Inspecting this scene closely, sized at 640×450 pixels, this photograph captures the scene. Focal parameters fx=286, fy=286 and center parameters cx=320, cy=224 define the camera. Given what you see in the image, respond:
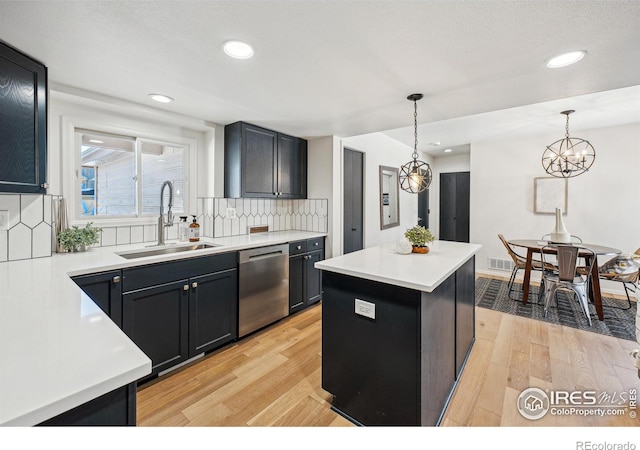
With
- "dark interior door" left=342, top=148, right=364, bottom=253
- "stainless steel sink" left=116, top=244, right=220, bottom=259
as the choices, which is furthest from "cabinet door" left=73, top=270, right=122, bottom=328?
"dark interior door" left=342, top=148, right=364, bottom=253

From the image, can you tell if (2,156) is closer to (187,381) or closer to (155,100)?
(155,100)

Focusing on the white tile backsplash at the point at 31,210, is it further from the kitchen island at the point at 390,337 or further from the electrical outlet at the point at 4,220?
the kitchen island at the point at 390,337

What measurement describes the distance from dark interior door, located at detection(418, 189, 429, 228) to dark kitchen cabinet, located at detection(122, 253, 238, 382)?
17.2ft

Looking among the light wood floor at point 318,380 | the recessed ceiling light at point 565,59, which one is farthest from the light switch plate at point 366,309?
the recessed ceiling light at point 565,59

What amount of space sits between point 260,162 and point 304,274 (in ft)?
4.54

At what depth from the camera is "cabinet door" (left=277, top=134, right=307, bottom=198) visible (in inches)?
139

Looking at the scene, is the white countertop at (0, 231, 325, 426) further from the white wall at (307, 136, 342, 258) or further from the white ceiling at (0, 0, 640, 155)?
the white wall at (307, 136, 342, 258)

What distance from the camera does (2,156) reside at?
1.57 m

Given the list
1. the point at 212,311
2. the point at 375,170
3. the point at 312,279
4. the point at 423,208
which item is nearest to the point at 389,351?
the point at 212,311

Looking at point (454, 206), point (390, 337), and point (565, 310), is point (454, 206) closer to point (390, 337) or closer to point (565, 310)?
point (565, 310)

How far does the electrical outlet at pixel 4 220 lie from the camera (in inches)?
74.5

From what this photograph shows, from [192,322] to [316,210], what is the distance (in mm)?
2051

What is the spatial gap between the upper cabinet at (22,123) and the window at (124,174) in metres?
0.70

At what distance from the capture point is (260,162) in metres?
3.23
